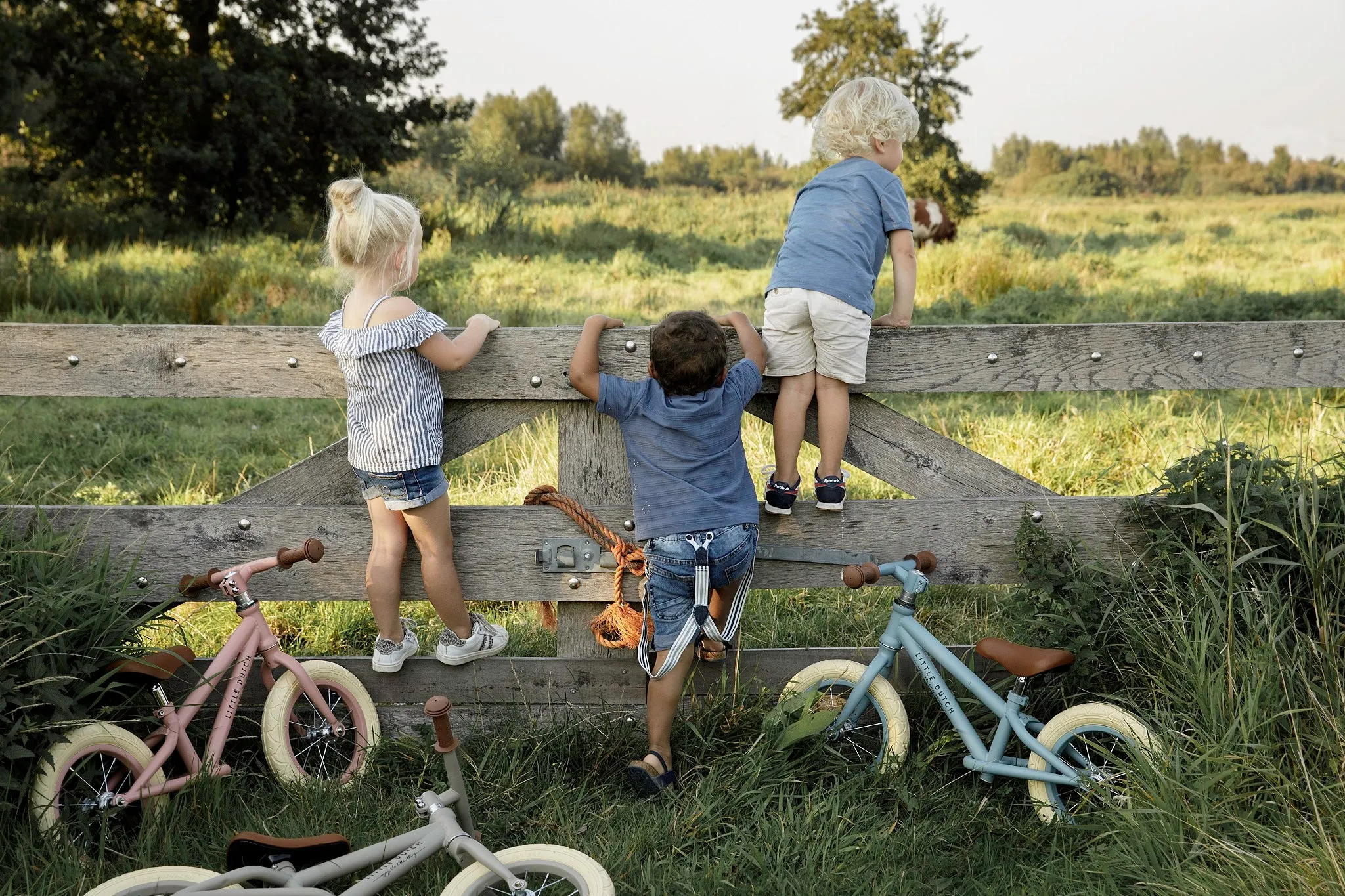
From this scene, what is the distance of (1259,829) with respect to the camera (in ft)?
8.41

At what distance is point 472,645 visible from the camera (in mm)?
3498

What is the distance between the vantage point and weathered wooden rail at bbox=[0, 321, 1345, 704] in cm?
343

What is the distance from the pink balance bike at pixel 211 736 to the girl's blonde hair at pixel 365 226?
911 mm

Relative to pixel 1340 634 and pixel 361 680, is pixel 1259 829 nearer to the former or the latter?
pixel 1340 634

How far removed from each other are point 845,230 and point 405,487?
1.71 meters

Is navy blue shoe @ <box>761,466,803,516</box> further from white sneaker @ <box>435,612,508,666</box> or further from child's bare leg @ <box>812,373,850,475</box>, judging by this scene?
white sneaker @ <box>435,612,508,666</box>

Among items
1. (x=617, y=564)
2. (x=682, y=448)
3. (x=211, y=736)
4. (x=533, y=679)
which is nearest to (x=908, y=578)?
(x=682, y=448)

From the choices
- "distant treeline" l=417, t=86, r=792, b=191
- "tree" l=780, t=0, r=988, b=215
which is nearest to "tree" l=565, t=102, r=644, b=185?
"distant treeline" l=417, t=86, r=792, b=191

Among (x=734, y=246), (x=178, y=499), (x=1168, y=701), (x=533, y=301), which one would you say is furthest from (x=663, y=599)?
(x=734, y=246)

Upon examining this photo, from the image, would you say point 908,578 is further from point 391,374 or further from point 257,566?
point 257,566

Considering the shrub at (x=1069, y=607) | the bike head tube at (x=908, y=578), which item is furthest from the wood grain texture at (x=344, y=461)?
the shrub at (x=1069, y=607)

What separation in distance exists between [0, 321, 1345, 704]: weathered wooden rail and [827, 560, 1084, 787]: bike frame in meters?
0.28

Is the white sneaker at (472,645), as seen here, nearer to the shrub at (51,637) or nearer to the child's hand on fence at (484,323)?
the shrub at (51,637)

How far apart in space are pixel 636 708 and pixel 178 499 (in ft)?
11.3
